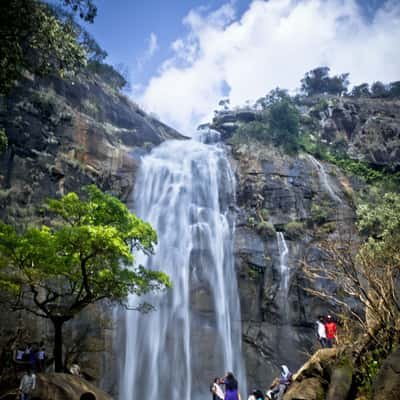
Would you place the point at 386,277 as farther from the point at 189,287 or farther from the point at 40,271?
the point at 189,287

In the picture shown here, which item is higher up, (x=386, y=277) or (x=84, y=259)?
(x=84, y=259)

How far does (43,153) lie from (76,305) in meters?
10.7

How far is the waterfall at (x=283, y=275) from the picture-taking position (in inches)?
720

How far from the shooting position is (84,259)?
9.38m

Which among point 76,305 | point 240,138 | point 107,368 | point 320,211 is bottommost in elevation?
point 107,368

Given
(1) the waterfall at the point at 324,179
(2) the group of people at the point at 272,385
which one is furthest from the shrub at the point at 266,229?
(2) the group of people at the point at 272,385

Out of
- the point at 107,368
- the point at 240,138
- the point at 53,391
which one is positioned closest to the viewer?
the point at 53,391

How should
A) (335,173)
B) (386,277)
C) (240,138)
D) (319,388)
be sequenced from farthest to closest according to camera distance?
(240,138)
(335,173)
(319,388)
(386,277)

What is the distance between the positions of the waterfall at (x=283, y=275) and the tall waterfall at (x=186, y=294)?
247 centimetres

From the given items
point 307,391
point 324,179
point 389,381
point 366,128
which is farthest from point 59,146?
point 366,128

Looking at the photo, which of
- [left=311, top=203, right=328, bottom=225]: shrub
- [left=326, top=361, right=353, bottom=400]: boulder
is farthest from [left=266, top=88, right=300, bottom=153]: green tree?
[left=326, top=361, right=353, bottom=400]: boulder

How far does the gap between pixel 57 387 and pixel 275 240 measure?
14402 mm

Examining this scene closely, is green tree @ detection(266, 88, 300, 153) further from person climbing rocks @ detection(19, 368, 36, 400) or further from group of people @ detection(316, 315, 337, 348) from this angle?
person climbing rocks @ detection(19, 368, 36, 400)

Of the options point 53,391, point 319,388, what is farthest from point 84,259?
point 319,388
